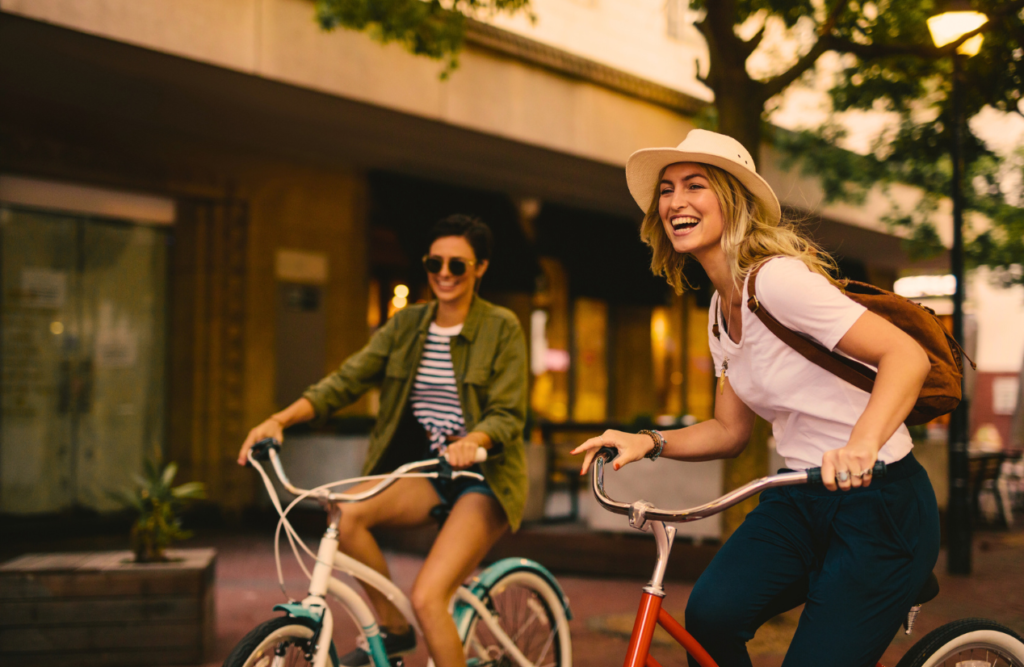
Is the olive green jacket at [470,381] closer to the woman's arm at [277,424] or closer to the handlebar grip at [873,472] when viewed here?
the woman's arm at [277,424]

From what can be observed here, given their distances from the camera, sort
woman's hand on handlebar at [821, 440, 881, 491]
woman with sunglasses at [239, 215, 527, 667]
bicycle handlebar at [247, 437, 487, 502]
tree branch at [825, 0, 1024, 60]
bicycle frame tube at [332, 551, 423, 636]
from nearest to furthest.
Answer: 1. woman's hand on handlebar at [821, 440, 881, 491]
2. bicycle handlebar at [247, 437, 487, 502]
3. bicycle frame tube at [332, 551, 423, 636]
4. woman with sunglasses at [239, 215, 527, 667]
5. tree branch at [825, 0, 1024, 60]

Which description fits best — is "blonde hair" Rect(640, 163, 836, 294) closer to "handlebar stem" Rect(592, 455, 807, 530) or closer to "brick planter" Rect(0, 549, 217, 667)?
"handlebar stem" Rect(592, 455, 807, 530)

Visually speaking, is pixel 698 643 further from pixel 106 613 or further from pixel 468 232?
pixel 106 613

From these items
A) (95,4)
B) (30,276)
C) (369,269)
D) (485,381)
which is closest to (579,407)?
(369,269)

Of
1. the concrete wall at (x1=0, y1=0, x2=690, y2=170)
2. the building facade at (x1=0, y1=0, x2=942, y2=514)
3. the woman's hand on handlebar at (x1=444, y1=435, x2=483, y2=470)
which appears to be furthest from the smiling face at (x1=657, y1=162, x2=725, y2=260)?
the building facade at (x1=0, y1=0, x2=942, y2=514)

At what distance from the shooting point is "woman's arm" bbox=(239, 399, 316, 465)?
301cm

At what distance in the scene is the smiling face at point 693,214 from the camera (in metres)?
2.38

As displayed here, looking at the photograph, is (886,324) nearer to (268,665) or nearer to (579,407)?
(268,665)

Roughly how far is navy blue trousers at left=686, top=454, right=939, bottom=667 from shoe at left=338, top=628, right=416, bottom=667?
1.30 meters

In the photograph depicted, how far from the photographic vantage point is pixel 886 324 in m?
2.04

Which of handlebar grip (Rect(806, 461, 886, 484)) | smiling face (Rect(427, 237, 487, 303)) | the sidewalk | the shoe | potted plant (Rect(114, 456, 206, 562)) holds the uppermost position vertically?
smiling face (Rect(427, 237, 487, 303))

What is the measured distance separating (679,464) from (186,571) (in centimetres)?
423

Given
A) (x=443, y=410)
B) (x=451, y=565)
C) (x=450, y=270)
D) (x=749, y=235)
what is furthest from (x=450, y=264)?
(x=749, y=235)

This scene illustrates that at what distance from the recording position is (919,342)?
2.12 metres
